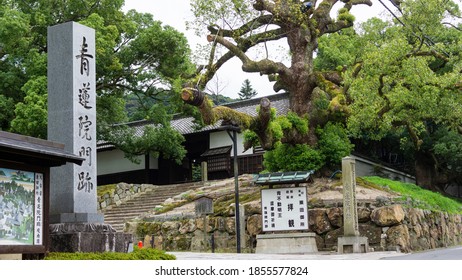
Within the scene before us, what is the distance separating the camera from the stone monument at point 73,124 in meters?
12.8

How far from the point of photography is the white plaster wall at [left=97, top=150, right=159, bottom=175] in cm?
3341

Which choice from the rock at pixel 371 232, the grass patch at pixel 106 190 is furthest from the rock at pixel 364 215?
the grass patch at pixel 106 190

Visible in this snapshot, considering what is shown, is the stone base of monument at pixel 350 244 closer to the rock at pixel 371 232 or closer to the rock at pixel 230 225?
the rock at pixel 371 232

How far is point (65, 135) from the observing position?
13.1m

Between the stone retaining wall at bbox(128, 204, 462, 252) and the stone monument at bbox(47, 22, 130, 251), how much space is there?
853cm

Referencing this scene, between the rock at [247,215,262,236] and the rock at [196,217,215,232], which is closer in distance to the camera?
the rock at [247,215,262,236]

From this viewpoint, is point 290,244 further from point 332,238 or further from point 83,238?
point 83,238

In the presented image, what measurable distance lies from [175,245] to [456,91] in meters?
A: 10.9

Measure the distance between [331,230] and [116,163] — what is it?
1664cm

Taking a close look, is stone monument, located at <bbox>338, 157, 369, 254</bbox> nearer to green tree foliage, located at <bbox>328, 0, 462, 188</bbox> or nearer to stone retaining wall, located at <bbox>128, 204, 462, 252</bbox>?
stone retaining wall, located at <bbox>128, 204, 462, 252</bbox>

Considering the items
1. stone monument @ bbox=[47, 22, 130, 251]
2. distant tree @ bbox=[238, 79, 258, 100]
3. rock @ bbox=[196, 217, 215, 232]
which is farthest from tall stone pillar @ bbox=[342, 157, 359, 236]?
distant tree @ bbox=[238, 79, 258, 100]

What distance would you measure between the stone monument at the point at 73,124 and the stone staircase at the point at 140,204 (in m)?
12.2

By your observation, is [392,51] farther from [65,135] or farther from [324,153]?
[65,135]
